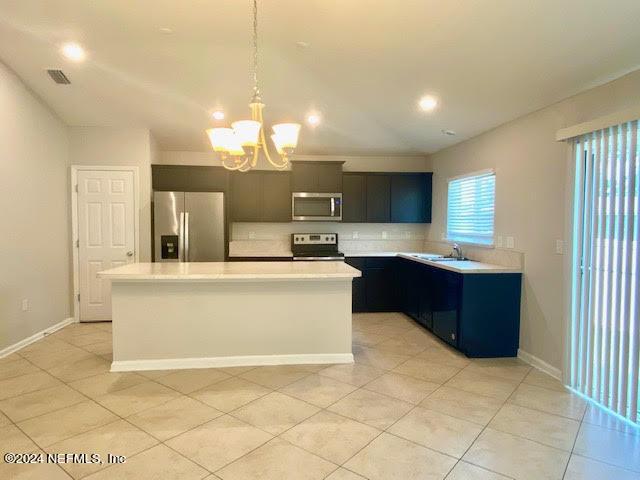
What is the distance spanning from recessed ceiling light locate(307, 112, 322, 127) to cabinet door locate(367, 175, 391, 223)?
1.32 meters

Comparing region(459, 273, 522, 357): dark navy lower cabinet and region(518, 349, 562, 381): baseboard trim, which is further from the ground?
region(459, 273, 522, 357): dark navy lower cabinet

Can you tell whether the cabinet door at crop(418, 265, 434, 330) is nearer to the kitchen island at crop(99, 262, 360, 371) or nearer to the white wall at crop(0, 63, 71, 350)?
the kitchen island at crop(99, 262, 360, 371)

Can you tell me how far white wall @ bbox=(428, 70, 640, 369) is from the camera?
10.0 feet

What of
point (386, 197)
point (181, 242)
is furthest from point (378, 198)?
point (181, 242)

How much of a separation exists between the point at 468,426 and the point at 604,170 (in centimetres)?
203

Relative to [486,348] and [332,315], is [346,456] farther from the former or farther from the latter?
[486,348]

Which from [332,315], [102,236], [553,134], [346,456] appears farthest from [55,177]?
[553,134]

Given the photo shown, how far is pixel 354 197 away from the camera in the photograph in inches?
230

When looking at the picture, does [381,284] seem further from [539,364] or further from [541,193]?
[541,193]

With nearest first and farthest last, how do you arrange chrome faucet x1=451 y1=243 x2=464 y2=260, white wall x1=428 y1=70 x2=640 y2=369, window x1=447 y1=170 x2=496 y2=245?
white wall x1=428 y1=70 x2=640 y2=369 < window x1=447 y1=170 x2=496 y2=245 < chrome faucet x1=451 y1=243 x2=464 y2=260

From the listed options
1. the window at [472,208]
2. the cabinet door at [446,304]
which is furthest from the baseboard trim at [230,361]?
the window at [472,208]

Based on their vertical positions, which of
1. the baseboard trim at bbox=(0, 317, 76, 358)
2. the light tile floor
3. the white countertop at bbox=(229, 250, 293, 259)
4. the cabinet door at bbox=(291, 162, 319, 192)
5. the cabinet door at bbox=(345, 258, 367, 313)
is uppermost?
the cabinet door at bbox=(291, 162, 319, 192)

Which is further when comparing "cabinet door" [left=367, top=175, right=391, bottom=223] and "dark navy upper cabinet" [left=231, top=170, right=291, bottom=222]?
"cabinet door" [left=367, top=175, right=391, bottom=223]

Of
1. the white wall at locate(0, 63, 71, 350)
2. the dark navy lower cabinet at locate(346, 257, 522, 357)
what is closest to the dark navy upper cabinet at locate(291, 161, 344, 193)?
the dark navy lower cabinet at locate(346, 257, 522, 357)
